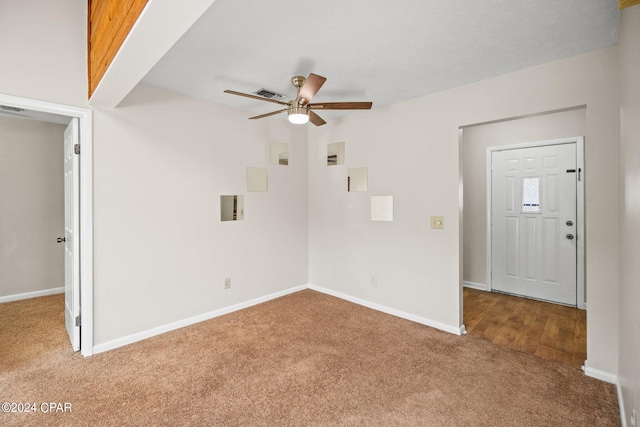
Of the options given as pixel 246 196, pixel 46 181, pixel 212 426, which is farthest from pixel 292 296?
pixel 46 181

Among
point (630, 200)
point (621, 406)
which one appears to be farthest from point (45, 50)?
point (621, 406)

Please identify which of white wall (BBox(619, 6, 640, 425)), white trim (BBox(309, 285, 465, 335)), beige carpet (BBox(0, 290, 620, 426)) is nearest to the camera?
white wall (BBox(619, 6, 640, 425))

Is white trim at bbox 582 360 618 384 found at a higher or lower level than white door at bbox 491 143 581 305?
lower

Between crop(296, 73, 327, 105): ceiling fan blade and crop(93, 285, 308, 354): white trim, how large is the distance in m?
2.45

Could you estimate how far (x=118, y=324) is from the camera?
2723 millimetres

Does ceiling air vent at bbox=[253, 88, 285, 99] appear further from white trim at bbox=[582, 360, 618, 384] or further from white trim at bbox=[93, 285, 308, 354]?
white trim at bbox=[582, 360, 618, 384]

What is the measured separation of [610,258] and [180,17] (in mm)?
3004

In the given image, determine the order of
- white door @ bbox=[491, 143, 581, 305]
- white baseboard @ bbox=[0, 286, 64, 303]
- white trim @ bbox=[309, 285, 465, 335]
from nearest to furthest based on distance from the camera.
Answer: white trim @ bbox=[309, 285, 465, 335] < white door @ bbox=[491, 143, 581, 305] < white baseboard @ bbox=[0, 286, 64, 303]

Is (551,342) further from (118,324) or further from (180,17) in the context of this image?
(118,324)

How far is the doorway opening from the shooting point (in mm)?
2889

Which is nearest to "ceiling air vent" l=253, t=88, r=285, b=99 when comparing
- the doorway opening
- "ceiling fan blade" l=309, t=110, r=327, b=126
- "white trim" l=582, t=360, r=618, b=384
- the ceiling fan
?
the ceiling fan

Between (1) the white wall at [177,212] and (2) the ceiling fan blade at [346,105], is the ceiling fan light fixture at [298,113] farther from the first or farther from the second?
(1) the white wall at [177,212]

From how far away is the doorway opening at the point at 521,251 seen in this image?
289cm

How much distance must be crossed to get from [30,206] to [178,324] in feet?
9.35
